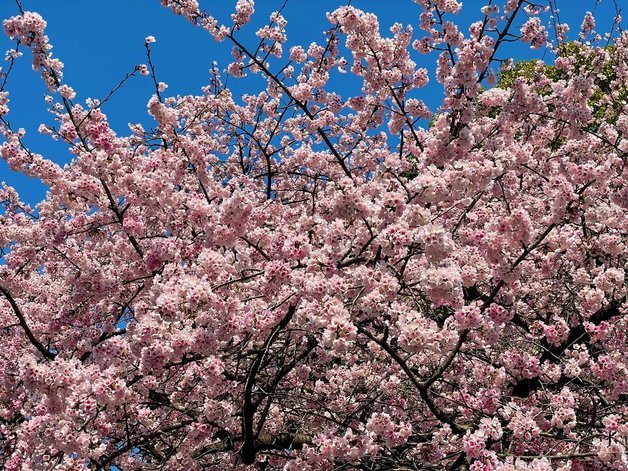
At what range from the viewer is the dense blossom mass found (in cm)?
510

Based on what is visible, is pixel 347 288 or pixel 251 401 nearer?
pixel 347 288

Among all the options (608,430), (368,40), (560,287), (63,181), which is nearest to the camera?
(608,430)

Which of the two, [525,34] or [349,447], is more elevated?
[525,34]

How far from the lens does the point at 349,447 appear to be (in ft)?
18.1

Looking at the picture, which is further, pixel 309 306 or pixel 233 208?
pixel 233 208

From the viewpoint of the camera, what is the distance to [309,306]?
15.3 ft

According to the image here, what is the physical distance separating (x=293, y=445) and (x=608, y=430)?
359cm

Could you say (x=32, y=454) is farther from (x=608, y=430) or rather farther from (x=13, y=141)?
(x=608, y=430)

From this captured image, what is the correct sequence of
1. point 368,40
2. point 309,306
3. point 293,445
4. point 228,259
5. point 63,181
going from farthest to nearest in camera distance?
point 368,40
point 293,445
point 63,181
point 228,259
point 309,306

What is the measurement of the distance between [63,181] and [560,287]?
6.57 metres

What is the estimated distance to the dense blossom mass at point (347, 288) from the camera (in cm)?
510

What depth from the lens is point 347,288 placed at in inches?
194

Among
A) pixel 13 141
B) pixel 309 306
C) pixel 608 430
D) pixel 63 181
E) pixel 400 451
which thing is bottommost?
pixel 608 430

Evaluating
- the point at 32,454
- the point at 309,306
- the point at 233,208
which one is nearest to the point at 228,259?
the point at 233,208
